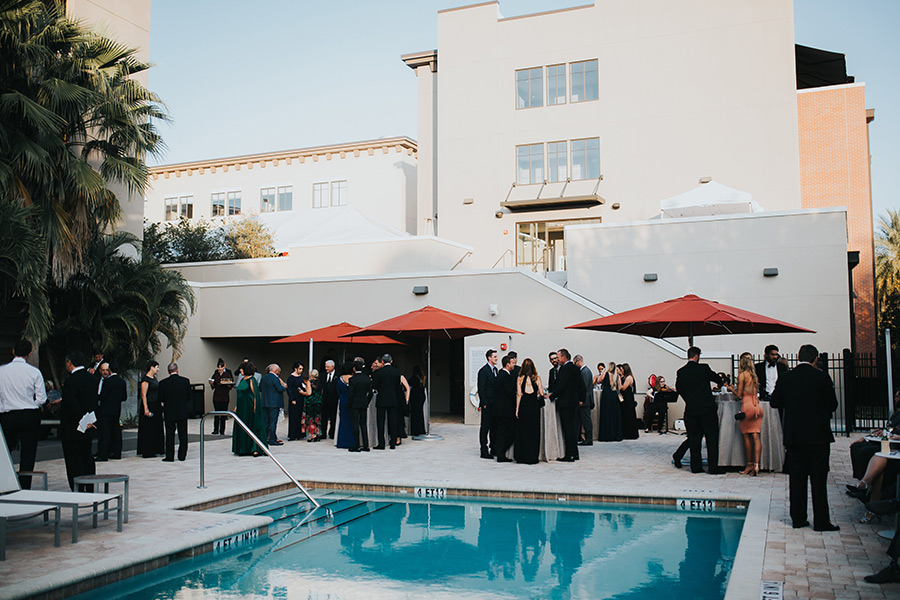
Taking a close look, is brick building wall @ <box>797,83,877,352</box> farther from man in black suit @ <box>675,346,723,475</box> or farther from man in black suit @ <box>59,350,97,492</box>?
man in black suit @ <box>59,350,97,492</box>

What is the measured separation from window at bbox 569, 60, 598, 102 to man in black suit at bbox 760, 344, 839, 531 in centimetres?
2543

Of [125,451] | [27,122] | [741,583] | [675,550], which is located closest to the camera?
[741,583]

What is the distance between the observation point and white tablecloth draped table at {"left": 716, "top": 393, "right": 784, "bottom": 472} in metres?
11.9

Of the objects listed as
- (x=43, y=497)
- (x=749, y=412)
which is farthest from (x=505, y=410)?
(x=43, y=497)

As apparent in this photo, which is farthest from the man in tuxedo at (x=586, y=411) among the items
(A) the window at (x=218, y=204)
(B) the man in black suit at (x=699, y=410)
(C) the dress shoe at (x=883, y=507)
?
(A) the window at (x=218, y=204)

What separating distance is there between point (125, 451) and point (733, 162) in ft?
77.4

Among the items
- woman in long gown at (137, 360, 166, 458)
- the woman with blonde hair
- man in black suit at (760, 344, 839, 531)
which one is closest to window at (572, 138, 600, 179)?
the woman with blonde hair

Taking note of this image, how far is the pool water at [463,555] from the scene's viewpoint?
670 cm

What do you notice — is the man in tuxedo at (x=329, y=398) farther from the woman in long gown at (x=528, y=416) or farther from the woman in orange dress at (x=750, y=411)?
the woman in orange dress at (x=750, y=411)

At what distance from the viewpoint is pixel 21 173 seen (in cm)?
1598

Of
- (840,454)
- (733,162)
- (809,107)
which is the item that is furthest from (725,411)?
(809,107)

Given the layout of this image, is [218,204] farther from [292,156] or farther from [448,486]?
[448,486]

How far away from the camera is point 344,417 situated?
15.4 m

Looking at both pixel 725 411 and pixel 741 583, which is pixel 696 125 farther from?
pixel 741 583
